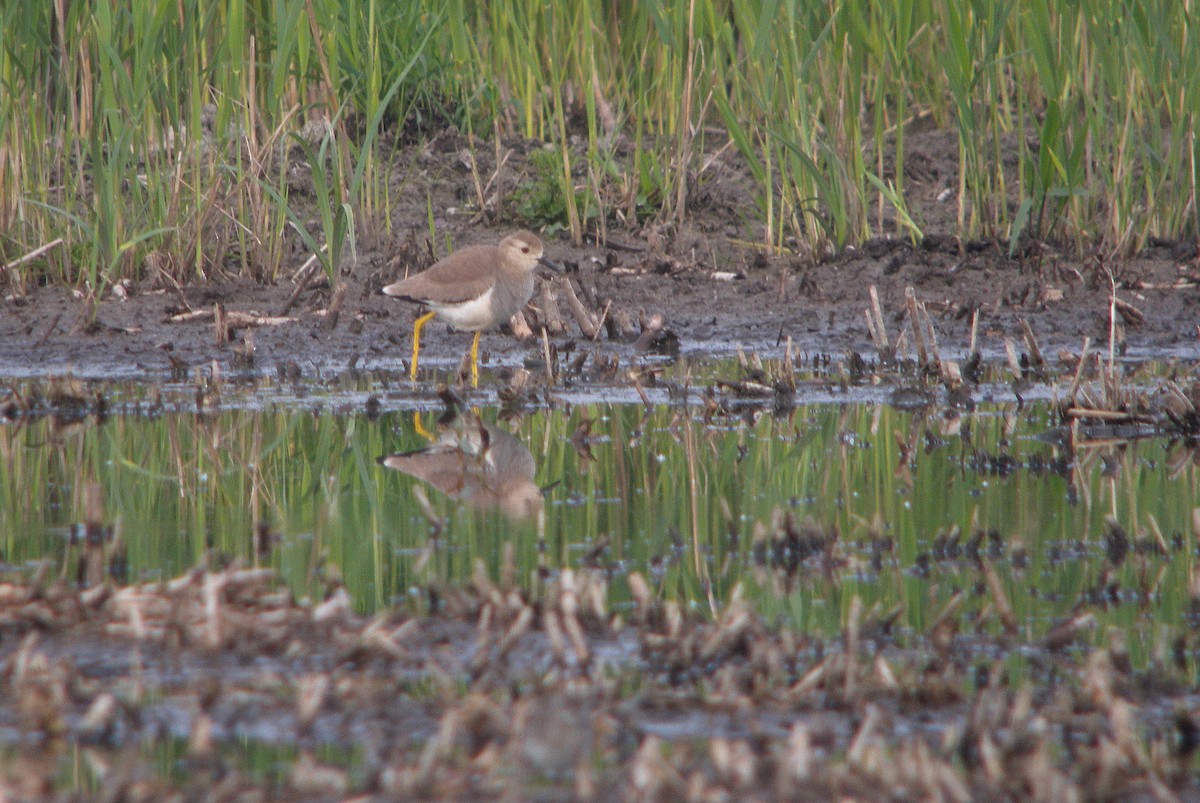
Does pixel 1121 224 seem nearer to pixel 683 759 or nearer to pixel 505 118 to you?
pixel 505 118

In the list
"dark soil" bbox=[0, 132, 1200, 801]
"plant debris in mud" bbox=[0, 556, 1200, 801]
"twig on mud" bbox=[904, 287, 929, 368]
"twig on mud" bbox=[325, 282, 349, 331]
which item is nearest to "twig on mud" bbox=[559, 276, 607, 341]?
"twig on mud" bbox=[325, 282, 349, 331]

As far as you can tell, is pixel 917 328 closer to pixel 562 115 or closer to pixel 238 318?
pixel 562 115

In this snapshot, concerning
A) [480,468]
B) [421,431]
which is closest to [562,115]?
[421,431]

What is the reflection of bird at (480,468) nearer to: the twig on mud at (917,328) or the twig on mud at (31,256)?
the twig on mud at (917,328)

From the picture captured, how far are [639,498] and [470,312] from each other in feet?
8.95

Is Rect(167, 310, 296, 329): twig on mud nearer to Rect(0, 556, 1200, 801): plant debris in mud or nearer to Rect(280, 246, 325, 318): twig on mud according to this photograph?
Rect(280, 246, 325, 318): twig on mud

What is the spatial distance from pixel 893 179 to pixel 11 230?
18.5ft

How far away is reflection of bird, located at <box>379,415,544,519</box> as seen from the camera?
5344mm

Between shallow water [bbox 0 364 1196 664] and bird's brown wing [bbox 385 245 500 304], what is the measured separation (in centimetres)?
59

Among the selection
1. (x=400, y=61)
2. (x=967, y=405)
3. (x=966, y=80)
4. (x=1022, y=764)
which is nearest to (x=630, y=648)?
(x=1022, y=764)

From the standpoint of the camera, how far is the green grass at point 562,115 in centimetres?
852

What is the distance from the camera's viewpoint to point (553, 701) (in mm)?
3119

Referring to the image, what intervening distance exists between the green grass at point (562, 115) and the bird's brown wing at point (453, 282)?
727 mm

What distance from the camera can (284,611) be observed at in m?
3.72
